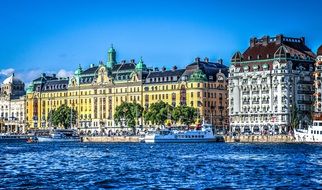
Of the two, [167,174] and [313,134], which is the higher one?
[313,134]

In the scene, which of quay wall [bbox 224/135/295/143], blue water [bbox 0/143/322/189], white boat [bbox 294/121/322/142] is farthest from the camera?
quay wall [bbox 224/135/295/143]

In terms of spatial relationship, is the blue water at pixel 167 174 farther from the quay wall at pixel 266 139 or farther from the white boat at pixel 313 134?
the quay wall at pixel 266 139

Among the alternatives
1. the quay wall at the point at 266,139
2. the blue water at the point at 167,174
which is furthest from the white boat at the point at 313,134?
the blue water at the point at 167,174

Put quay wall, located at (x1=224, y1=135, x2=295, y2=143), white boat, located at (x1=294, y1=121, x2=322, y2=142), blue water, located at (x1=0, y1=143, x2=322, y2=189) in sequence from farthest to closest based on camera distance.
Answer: quay wall, located at (x1=224, y1=135, x2=295, y2=143)
white boat, located at (x1=294, y1=121, x2=322, y2=142)
blue water, located at (x1=0, y1=143, x2=322, y2=189)

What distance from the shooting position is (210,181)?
73312 millimetres

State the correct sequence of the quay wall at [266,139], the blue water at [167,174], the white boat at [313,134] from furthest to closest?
1. the quay wall at [266,139]
2. the white boat at [313,134]
3. the blue water at [167,174]

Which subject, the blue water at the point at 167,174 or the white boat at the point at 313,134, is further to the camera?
the white boat at the point at 313,134

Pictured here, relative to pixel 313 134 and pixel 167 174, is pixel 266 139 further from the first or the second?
pixel 167 174

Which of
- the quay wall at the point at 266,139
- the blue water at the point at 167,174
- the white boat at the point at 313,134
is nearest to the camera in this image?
the blue water at the point at 167,174

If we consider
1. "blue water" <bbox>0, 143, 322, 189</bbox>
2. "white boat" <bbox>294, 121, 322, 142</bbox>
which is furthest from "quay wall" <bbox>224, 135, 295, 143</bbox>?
"blue water" <bbox>0, 143, 322, 189</bbox>

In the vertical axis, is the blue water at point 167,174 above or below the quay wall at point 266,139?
below

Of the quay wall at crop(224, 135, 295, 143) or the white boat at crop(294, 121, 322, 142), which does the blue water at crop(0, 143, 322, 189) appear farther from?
the quay wall at crop(224, 135, 295, 143)

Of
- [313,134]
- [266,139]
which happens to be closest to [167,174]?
[313,134]

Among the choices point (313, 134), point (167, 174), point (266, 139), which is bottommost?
point (167, 174)
